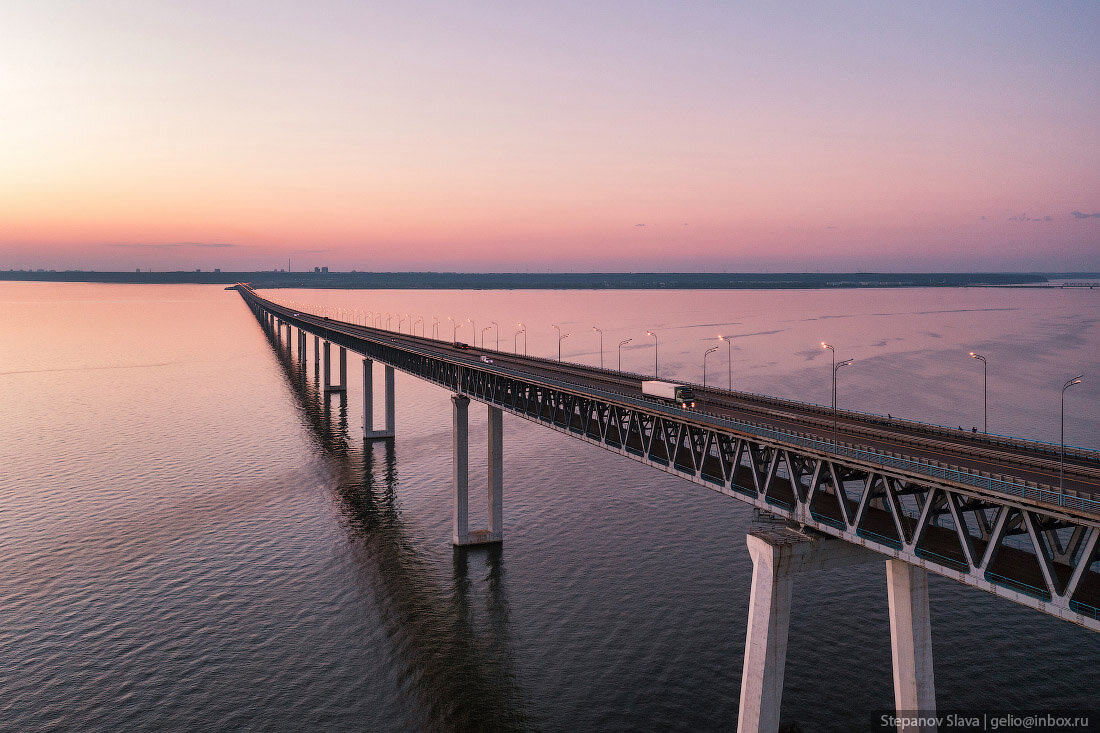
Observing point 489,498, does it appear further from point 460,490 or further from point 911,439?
point 911,439

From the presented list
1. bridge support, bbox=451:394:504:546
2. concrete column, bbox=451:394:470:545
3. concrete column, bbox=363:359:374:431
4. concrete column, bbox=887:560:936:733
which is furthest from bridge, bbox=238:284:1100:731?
concrete column, bbox=363:359:374:431

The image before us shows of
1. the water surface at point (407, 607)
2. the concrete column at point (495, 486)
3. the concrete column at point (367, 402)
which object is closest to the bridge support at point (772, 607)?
the water surface at point (407, 607)

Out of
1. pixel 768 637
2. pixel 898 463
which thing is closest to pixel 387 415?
pixel 768 637

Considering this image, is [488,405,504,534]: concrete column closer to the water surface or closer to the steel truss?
the water surface

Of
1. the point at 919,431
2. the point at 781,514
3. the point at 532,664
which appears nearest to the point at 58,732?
the point at 532,664

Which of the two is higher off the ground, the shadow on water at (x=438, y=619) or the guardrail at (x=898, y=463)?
the guardrail at (x=898, y=463)

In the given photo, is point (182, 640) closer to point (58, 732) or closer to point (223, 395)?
point (58, 732)

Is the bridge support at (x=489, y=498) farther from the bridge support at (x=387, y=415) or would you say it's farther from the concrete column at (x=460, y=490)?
the bridge support at (x=387, y=415)
